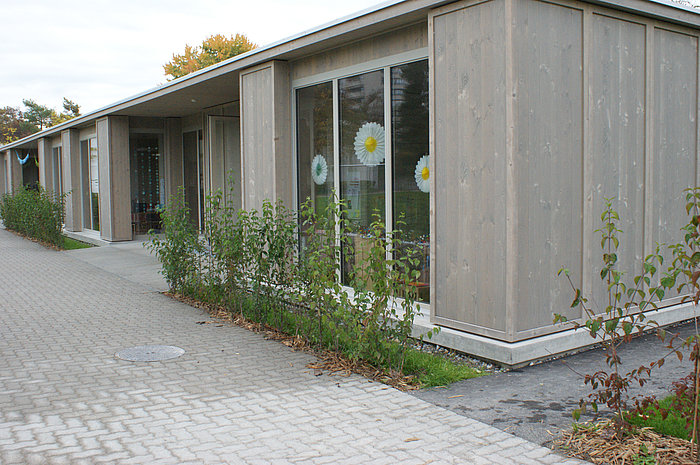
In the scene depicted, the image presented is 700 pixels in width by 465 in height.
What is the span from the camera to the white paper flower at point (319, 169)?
27.3 ft

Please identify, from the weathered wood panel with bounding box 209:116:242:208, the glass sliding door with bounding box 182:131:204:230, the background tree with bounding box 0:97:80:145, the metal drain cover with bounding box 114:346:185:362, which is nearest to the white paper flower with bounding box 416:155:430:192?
the metal drain cover with bounding box 114:346:185:362

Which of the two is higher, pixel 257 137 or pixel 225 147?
pixel 225 147

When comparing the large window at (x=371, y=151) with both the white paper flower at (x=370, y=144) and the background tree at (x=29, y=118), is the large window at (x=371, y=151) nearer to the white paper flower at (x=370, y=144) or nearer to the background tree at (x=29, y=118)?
the white paper flower at (x=370, y=144)

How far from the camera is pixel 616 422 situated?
152 inches

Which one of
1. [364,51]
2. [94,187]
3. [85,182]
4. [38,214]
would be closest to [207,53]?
[85,182]

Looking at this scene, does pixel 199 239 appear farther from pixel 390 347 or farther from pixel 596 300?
pixel 596 300

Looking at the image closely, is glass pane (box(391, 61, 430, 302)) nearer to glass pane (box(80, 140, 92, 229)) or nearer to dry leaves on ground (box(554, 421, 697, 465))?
dry leaves on ground (box(554, 421, 697, 465))

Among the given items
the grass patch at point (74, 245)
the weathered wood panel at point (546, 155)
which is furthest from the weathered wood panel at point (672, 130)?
the grass patch at point (74, 245)

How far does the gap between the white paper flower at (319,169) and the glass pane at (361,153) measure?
36cm

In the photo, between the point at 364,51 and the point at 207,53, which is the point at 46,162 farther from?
the point at 207,53

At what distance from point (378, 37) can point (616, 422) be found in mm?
4825

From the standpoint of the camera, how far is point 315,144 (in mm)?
8453

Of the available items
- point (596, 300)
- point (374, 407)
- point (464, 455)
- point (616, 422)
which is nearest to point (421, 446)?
point (464, 455)

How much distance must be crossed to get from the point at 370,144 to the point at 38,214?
1241 centimetres
